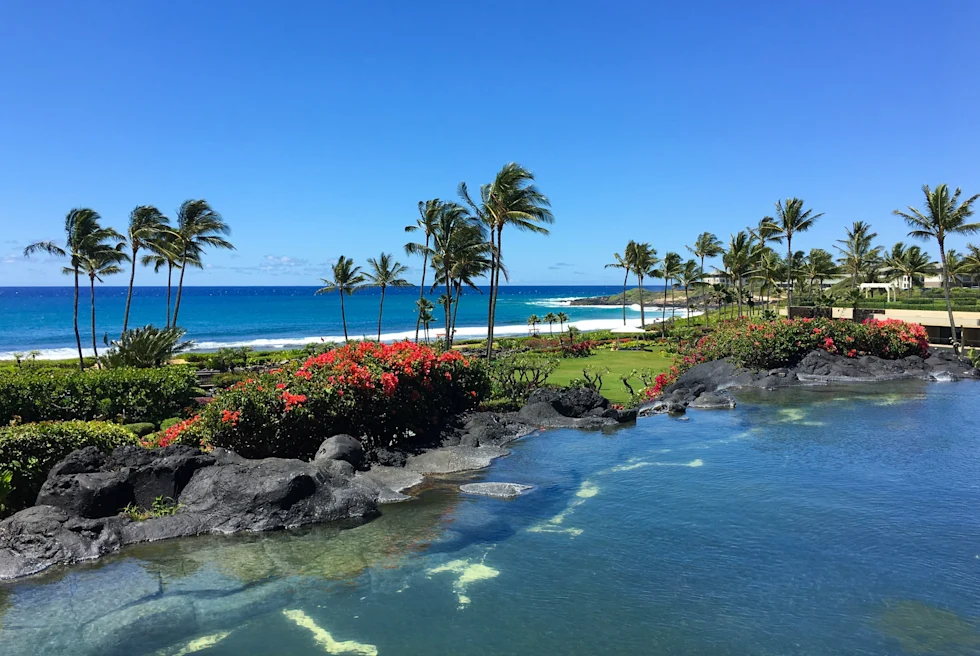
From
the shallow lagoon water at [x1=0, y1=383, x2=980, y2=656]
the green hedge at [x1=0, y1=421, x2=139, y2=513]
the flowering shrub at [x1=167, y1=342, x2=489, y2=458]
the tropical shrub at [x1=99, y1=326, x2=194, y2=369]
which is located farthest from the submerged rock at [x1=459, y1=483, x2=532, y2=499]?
the tropical shrub at [x1=99, y1=326, x2=194, y2=369]

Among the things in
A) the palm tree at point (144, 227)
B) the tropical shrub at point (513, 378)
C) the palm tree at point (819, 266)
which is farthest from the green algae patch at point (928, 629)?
the palm tree at point (819, 266)

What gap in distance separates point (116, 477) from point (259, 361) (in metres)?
32.6

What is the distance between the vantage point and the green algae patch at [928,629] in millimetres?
8031

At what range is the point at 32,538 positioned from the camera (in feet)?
33.7

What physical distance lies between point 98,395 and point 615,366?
1043 inches

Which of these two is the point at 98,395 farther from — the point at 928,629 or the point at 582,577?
the point at 928,629

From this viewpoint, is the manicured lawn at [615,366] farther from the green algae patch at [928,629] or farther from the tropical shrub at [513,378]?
the green algae patch at [928,629]

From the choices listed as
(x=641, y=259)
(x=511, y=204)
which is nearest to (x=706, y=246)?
(x=641, y=259)

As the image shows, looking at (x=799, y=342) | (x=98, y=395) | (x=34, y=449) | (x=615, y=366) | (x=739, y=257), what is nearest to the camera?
(x=34, y=449)

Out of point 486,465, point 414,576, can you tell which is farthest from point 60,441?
point 486,465

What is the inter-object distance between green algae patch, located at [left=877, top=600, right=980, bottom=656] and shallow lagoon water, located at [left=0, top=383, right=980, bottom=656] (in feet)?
0.08

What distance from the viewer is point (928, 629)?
8.48 m

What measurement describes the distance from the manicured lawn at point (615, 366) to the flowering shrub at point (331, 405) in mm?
10337

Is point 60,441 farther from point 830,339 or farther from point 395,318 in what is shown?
point 395,318
